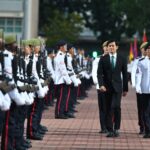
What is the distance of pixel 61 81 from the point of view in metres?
21.8

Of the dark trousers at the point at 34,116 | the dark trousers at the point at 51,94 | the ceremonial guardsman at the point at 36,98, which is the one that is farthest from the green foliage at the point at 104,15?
the dark trousers at the point at 34,116

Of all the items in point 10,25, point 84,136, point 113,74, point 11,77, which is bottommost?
point 84,136

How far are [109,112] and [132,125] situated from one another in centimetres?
326

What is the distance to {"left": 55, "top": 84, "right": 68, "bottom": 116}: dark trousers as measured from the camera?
71.7ft

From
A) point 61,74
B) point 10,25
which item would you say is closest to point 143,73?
point 61,74

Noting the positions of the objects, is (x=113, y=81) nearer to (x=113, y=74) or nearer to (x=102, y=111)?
(x=113, y=74)

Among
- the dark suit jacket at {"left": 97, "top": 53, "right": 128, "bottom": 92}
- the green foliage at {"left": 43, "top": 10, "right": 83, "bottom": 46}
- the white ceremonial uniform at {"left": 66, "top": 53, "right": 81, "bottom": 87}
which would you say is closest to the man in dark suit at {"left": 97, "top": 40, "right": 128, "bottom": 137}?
the dark suit jacket at {"left": 97, "top": 53, "right": 128, "bottom": 92}

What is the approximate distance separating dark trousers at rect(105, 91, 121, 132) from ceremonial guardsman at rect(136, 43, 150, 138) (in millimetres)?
489

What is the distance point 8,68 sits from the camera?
11.8 m

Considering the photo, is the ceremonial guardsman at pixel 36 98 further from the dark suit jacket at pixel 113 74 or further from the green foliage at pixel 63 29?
the green foliage at pixel 63 29

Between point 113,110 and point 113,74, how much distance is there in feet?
2.35

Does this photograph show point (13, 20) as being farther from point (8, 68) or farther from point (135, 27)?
point (8, 68)

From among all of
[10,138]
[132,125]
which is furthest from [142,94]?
[10,138]

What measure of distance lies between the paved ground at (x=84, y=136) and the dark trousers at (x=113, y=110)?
0.27 m
